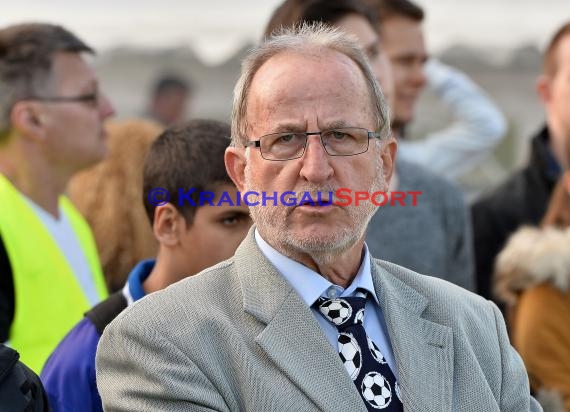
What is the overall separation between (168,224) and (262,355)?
110 cm

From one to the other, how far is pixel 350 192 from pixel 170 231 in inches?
38.8

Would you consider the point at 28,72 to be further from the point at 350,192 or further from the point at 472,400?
the point at 472,400

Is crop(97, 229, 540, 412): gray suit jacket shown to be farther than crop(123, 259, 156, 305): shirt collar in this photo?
No

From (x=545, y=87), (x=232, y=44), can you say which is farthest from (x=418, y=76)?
(x=232, y=44)

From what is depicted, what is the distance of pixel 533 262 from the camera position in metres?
4.34

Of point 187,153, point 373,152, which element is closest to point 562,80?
point 187,153

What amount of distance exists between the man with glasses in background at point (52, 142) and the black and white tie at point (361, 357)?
1643 millimetres

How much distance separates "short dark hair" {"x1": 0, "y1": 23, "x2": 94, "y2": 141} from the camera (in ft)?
14.7

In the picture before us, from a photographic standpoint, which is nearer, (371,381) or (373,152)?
(371,381)

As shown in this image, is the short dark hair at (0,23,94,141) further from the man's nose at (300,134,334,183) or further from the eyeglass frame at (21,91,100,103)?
the man's nose at (300,134,334,183)

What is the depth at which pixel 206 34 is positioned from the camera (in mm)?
8266

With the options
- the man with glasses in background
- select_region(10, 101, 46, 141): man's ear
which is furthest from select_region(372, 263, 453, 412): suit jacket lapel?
select_region(10, 101, 46, 141): man's ear

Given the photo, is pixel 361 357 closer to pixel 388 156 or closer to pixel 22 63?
pixel 388 156

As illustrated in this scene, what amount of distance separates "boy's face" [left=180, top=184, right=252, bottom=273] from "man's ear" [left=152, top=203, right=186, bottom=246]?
0.03 m
